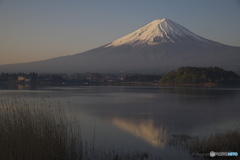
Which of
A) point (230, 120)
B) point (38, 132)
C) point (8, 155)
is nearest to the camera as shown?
point (8, 155)

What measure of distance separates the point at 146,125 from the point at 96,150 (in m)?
3.33

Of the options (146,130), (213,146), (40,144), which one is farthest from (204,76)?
(40,144)

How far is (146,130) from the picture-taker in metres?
8.19

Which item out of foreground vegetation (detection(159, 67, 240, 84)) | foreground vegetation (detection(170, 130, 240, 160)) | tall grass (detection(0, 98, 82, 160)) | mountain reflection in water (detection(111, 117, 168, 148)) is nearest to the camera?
tall grass (detection(0, 98, 82, 160))

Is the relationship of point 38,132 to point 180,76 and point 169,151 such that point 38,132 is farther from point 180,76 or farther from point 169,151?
point 180,76

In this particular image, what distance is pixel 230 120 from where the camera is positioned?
996cm

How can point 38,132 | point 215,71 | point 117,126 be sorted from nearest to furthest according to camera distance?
point 38,132, point 117,126, point 215,71

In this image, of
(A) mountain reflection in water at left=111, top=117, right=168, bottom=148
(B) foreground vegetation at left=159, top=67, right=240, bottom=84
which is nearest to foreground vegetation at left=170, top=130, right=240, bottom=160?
(A) mountain reflection in water at left=111, top=117, right=168, bottom=148

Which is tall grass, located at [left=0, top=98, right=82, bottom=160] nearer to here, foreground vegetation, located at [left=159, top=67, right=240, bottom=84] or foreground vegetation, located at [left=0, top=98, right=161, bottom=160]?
foreground vegetation, located at [left=0, top=98, right=161, bottom=160]

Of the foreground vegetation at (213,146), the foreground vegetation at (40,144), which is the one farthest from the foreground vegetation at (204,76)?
the foreground vegetation at (40,144)

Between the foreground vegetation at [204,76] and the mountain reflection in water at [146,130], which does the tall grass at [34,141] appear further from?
the foreground vegetation at [204,76]

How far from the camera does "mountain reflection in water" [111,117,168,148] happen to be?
273 inches

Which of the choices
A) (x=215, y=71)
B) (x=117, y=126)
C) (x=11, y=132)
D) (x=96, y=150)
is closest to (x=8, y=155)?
(x=11, y=132)

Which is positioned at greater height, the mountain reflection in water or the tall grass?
the tall grass
